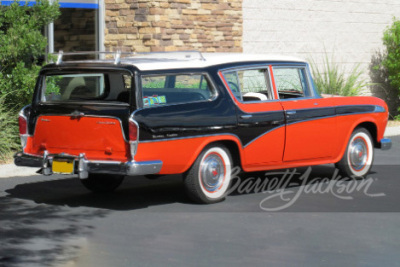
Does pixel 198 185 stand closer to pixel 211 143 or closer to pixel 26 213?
pixel 211 143

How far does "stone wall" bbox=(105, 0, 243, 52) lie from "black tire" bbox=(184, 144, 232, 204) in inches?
314

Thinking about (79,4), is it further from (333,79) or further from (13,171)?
(13,171)

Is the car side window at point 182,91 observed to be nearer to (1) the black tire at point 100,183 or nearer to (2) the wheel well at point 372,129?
(1) the black tire at point 100,183

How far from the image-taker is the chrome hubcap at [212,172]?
9555mm

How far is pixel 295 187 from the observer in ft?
35.8

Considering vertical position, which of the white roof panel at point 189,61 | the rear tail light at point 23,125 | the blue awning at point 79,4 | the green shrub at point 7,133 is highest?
the blue awning at point 79,4

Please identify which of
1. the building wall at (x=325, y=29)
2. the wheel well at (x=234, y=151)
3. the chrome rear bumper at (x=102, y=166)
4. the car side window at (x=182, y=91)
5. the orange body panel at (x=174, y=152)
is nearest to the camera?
the chrome rear bumper at (x=102, y=166)

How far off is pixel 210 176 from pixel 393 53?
508 inches

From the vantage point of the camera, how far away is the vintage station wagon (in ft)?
29.8

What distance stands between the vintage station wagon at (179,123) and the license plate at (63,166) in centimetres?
1

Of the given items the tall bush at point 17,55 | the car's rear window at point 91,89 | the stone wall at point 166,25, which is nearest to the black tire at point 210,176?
the car's rear window at point 91,89

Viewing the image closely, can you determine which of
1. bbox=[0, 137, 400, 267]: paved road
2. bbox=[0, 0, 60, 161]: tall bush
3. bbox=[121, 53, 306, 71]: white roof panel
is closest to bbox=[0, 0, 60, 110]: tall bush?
bbox=[0, 0, 60, 161]: tall bush

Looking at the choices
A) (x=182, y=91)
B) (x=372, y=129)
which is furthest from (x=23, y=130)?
(x=372, y=129)

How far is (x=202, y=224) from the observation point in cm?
854
